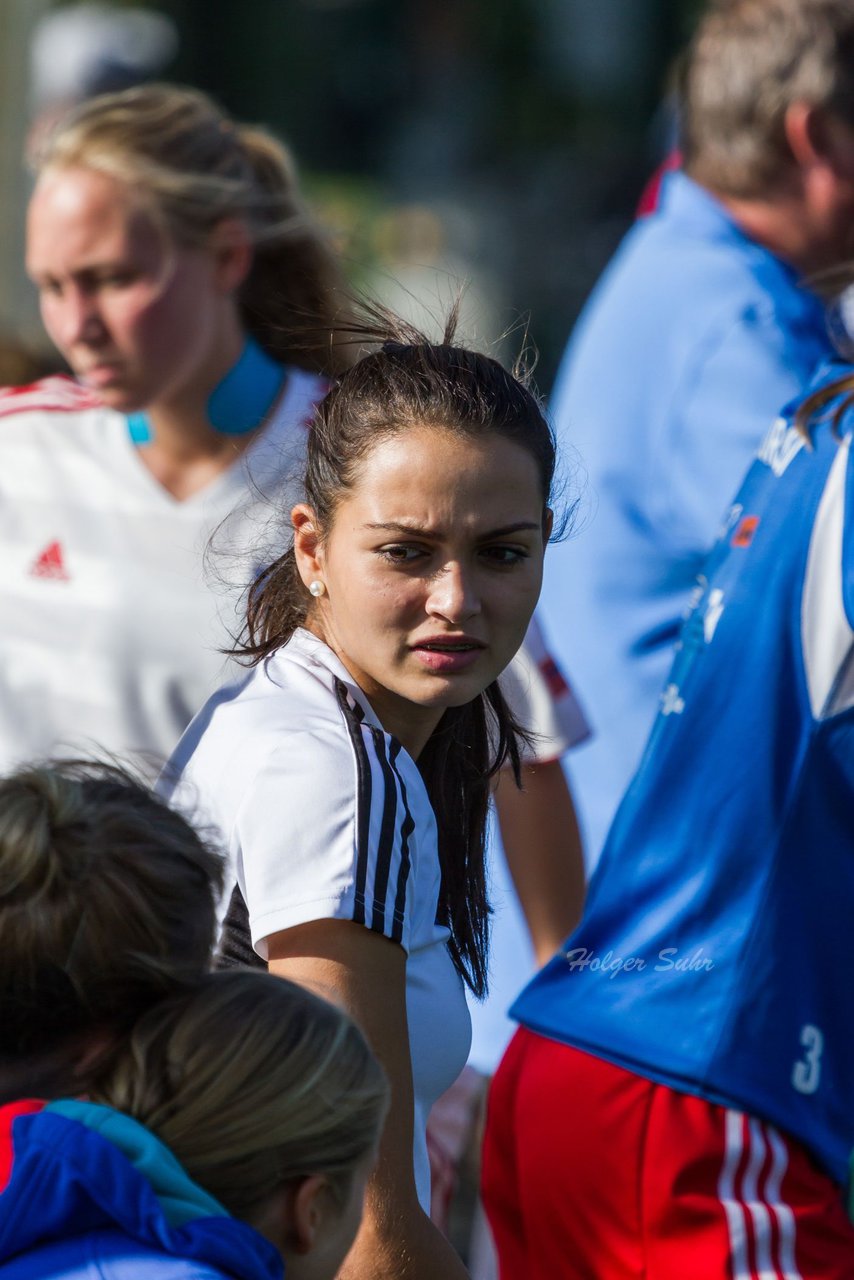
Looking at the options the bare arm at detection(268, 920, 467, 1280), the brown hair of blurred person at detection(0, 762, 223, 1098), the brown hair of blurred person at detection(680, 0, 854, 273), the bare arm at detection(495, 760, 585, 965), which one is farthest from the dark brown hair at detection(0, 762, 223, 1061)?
the brown hair of blurred person at detection(680, 0, 854, 273)

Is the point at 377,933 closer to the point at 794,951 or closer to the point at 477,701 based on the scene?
the point at 477,701

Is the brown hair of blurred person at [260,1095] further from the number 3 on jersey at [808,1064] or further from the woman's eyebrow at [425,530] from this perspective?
the number 3 on jersey at [808,1064]

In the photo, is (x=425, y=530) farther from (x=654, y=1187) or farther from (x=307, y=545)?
(x=654, y=1187)

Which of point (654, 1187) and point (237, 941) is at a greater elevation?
point (237, 941)

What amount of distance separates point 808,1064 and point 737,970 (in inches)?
5.3

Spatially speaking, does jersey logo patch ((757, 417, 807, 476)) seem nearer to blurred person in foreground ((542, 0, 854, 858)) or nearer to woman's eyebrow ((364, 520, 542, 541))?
woman's eyebrow ((364, 520, 542, 541))

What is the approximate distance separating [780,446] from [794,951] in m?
0.63

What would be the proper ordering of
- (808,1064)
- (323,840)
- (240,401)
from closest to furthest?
(323,840) < (808,1064) < (240,401)

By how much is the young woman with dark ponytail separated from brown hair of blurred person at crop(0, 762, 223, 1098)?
123 mm

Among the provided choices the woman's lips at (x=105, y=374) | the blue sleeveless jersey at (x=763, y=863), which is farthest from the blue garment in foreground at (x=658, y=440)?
the blue sleeveless jersey at (x=763, y=863)

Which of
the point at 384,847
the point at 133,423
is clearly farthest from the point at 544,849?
the point at 384,847

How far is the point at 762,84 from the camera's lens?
3.61 metres

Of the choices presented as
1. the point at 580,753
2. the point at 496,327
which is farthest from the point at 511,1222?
the point at 496,327

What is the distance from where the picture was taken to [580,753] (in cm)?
360
